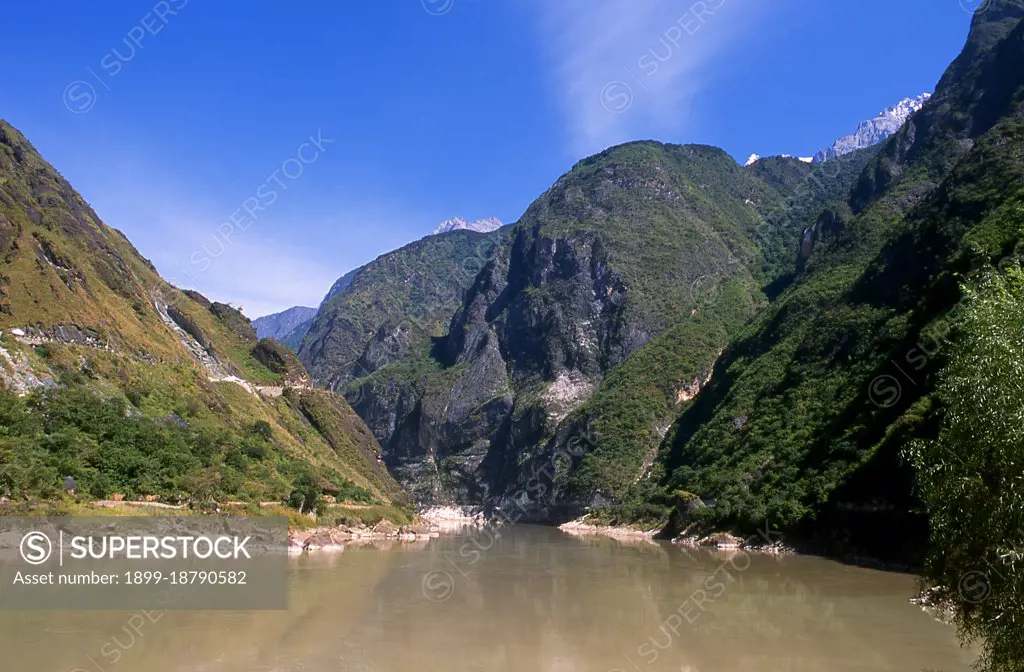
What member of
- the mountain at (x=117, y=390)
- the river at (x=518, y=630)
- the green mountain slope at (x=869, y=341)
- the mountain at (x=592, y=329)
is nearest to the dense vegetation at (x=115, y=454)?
the mountain at (x=117, y=390)

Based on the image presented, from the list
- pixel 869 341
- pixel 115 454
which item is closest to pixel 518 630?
pixel 115 454

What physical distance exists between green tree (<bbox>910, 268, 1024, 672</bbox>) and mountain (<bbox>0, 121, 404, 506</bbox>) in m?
34.2

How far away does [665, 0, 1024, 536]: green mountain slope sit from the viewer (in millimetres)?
42188

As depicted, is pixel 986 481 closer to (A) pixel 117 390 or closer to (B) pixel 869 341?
(A) pixel 117 390

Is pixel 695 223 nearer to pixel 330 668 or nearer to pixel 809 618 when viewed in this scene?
pixel 809 618

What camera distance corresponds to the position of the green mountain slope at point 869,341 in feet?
138

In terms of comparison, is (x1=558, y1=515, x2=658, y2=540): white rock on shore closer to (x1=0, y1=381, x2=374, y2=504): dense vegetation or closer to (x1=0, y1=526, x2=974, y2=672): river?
(x1=0, y1=381, x2=374, y2=504): dense vegetation

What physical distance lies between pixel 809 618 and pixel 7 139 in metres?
79.2

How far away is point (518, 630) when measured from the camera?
19188mm

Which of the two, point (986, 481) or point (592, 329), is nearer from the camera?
point (986, 481)

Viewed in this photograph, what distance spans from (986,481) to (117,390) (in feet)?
153

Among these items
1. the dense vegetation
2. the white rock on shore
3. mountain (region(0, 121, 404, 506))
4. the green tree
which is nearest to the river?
the green tree

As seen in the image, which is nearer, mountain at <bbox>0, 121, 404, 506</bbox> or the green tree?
the green tree

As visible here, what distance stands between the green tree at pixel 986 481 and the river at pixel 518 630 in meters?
5.90
